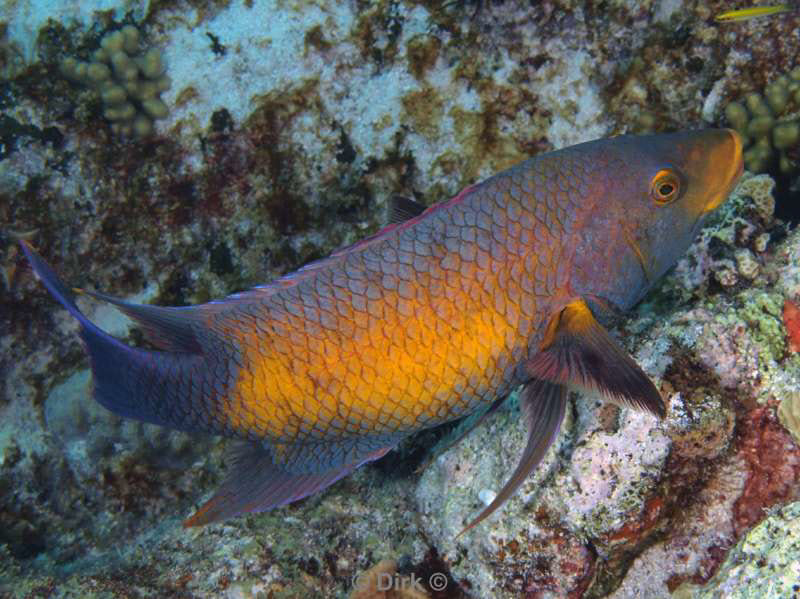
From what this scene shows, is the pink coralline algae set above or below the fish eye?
below

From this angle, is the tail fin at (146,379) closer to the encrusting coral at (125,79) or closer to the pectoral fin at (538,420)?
the pectoral fin at (538,420)

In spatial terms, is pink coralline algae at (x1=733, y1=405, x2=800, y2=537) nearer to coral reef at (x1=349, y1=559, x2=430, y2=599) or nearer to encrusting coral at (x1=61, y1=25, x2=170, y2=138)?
coral reef at (x1=349, y1=559, x2=430, y2=599)

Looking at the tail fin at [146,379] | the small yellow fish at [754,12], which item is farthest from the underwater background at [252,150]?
the tail fin at [146,379]

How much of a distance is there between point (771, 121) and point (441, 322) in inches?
111

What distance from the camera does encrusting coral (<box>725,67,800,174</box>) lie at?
3.54 metres

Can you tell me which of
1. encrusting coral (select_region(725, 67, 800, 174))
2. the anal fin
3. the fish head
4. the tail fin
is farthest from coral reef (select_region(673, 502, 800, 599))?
encrusting coral (select_region(725, 67, 800, 174))

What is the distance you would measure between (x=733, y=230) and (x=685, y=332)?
2.61ft

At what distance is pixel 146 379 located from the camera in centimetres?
234

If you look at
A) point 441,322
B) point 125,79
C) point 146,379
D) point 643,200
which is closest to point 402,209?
point 441,322

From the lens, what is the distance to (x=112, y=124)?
12.7ft

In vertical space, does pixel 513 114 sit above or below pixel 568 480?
above

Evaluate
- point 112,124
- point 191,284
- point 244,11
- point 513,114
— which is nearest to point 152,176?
point 112,124

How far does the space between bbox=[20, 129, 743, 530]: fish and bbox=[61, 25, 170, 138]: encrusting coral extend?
1.87 meters

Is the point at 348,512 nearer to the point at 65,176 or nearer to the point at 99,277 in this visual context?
the point at 99,277
